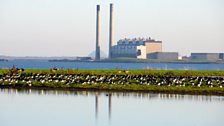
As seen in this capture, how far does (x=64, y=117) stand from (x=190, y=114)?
18.4 feet

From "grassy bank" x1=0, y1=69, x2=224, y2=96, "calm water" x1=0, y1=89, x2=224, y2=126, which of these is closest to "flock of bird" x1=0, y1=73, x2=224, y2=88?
"grassy bank" x1=0, y1=69, x2=224, y2=96

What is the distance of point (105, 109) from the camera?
29.5 meters

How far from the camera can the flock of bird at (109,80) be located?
41.4 m

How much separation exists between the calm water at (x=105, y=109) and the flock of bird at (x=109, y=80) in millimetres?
3815

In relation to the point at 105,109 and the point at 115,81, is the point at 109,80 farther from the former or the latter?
the point at 105,109

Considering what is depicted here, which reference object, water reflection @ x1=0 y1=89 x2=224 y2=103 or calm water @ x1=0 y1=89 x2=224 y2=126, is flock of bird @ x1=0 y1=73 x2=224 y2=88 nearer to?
water reflection @ x1=0 y1=89 x2=224 y2=103

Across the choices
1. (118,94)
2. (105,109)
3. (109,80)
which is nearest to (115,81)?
(109,80)

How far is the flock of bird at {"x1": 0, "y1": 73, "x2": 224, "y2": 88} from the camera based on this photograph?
41406 mm

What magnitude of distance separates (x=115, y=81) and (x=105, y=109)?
13119mm

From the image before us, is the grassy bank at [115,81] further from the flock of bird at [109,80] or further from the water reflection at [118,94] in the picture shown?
the water reflection at [118,94]

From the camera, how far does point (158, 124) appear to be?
24578 mm

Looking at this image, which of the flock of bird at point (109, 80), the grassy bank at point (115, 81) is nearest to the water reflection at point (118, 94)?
the grassy bank at point (115, 81)

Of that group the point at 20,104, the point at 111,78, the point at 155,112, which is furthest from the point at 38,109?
the point at 111,78

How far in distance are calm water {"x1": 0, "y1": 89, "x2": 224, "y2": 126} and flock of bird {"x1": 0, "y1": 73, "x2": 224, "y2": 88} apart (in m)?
3.81
